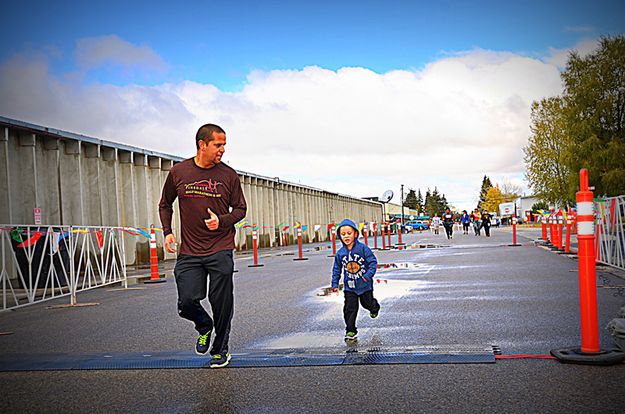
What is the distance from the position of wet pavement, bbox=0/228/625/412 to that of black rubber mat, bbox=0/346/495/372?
16cm

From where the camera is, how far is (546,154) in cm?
6006

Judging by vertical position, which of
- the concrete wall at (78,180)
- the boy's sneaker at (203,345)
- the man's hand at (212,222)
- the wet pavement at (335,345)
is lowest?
the wet pavement at (335,345)

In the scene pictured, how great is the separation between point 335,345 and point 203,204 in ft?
6.35

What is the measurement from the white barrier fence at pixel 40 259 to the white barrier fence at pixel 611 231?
34.1 feet

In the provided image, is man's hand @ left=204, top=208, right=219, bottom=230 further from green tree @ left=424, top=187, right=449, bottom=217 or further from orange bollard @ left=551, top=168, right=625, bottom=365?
green tree @ left=424, top=187, right=449, bottom=217

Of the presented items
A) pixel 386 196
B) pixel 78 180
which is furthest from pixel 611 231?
pixel 386 196

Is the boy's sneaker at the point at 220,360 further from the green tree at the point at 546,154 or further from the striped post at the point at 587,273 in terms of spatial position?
the green tree at the point at 546,154

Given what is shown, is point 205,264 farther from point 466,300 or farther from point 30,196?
point 30,196

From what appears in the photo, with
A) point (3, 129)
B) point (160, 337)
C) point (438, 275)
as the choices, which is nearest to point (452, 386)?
point (160, 337)

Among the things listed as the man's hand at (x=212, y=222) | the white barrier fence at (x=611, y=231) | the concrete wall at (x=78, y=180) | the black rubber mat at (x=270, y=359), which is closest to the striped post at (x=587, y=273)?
the black rubber mat at (x=270, y=359)

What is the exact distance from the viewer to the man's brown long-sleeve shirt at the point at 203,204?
19.0ft

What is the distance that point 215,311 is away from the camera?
582cm

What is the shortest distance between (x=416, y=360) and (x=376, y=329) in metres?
1.81

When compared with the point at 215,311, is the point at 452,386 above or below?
below
